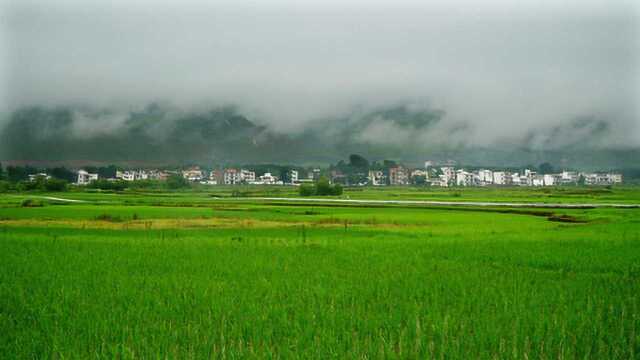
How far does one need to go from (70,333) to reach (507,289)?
6799mm

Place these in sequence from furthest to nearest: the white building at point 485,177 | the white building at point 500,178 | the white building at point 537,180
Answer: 1. the white building at point 500,178
2. the white building at point 485,177
3. the white building at point 537,180

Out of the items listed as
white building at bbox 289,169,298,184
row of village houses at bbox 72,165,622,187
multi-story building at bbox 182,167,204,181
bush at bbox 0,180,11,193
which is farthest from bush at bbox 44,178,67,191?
white building at bbox 289,169,298,184

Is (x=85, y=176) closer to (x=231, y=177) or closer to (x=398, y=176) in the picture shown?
(x=231, y=177)

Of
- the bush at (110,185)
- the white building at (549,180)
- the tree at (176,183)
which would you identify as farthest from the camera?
the white building at (549,180)

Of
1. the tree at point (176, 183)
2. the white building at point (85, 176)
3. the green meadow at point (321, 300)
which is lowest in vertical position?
the green meadow at point (321, 300)

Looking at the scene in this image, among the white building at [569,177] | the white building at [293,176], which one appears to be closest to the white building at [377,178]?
the white building at [293,176]

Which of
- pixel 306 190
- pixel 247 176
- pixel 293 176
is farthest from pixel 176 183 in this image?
pixel 247 176

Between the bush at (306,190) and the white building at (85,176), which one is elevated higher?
the white building at (85,176)

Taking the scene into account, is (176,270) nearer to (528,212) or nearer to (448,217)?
(448,217)

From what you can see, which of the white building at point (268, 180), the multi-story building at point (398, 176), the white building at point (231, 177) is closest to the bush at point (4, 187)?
the white building at point (231, 177)

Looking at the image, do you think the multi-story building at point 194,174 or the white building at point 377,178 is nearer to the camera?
the multi-story building at point 194,174

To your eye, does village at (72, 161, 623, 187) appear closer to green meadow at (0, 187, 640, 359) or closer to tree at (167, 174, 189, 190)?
tree at (167, 174, 189, 190)

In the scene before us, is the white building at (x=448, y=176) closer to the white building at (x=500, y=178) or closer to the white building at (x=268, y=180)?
the white building at (x=500, y=178)

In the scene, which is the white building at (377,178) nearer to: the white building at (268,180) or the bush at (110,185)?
the white building at (268,180)
